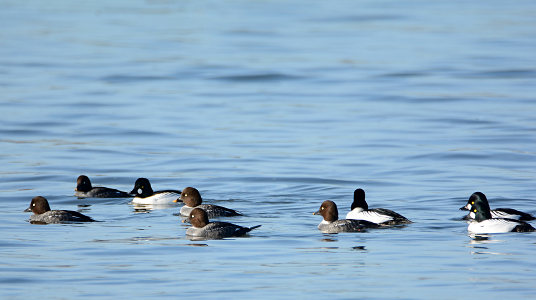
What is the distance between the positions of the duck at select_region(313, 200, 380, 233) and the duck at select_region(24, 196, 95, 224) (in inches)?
147

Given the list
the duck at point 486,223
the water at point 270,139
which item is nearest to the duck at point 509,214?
the duck at point 486,223

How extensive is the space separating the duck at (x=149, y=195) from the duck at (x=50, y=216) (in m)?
1.87

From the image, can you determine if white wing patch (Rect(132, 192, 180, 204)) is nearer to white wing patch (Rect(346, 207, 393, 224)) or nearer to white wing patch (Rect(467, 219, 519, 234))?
white wing patch (Rect(346, 207, 393, 224))

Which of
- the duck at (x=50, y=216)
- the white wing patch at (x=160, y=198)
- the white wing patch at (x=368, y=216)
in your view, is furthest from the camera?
the white wing patch at (x=160, y=198)

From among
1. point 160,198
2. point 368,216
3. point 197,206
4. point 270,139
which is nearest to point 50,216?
point 197,206

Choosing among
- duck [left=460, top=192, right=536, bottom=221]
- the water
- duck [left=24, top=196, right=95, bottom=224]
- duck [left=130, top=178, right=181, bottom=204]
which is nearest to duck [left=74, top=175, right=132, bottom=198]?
the water

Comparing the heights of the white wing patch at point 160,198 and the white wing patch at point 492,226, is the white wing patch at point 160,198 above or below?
above

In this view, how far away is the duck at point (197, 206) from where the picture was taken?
16781 millimetres

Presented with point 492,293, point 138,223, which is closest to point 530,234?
point 492,293

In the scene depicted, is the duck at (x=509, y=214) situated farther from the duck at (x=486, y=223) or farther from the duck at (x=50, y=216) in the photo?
the duck at (x=50, y=216)

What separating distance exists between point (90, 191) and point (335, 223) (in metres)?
5.38

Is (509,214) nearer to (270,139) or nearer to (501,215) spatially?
(501,215)

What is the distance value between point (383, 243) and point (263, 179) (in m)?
6.15

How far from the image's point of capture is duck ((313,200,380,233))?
1540cm
